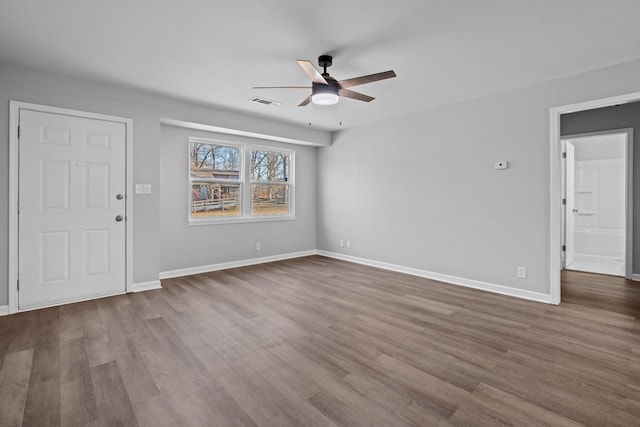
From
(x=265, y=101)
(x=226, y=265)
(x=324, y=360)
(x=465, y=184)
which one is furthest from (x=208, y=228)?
(x=465, y=184)

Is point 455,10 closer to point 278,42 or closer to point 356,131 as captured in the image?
point 278,42

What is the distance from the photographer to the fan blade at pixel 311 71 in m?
2.41

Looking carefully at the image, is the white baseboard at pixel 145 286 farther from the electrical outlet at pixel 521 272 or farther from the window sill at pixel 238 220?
the electrical outlet at pixel 521 272

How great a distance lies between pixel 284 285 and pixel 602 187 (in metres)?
7.11

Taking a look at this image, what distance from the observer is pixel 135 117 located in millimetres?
3992

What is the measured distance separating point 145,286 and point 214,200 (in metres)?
1.79

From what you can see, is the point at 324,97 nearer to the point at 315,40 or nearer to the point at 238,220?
the point at 315,40

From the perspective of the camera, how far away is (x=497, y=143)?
3.98m

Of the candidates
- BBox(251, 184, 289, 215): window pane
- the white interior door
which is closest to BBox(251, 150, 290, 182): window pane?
BBox(251, 184, 289, 215): window pane

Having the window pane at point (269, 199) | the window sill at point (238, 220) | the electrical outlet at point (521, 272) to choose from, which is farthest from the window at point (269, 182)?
the electrical outlet at point (521, 272)

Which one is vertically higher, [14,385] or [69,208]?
[69,208]

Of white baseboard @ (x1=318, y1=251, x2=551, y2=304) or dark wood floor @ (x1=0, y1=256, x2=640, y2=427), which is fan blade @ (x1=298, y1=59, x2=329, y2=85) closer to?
dark wood floor @ (x1=0, y1=256, x2=640, y2=427)

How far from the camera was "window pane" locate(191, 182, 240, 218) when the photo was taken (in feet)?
16.8

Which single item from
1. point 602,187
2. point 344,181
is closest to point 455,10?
point 344,181
